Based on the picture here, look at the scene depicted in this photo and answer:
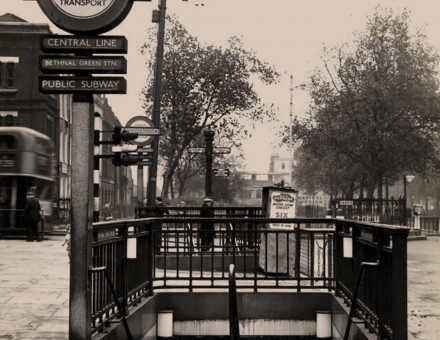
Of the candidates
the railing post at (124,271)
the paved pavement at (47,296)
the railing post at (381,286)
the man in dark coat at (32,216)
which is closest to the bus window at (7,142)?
the man in dark coat at (32,216)

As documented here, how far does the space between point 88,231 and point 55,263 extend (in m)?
10.5

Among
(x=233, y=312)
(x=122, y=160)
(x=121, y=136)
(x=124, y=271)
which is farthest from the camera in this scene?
(x=122, y=160)

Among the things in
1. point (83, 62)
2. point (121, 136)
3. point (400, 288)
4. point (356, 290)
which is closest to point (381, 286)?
point (356, 290)

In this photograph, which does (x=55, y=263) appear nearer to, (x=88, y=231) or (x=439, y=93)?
(x=88, y=231)

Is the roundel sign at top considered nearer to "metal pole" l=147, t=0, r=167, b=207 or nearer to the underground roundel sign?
"metal pole" l=147, t=0, r=167, b=207

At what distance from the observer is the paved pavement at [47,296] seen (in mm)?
8008

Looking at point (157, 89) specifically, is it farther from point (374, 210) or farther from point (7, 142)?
point (374, 210)

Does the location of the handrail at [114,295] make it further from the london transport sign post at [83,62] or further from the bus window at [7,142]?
the bus window at [7,142]

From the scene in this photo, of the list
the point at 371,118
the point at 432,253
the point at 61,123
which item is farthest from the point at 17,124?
the point at 432,253

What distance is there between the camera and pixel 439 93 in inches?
1537

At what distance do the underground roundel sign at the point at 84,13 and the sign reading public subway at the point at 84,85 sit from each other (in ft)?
1.45

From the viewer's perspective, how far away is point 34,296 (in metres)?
10.6

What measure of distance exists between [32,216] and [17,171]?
2.98m

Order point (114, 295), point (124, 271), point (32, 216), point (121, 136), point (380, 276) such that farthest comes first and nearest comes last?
point (32, 216) < point (121, 136) < point (124, 271) < point (114, 295) < point (380, 276)
